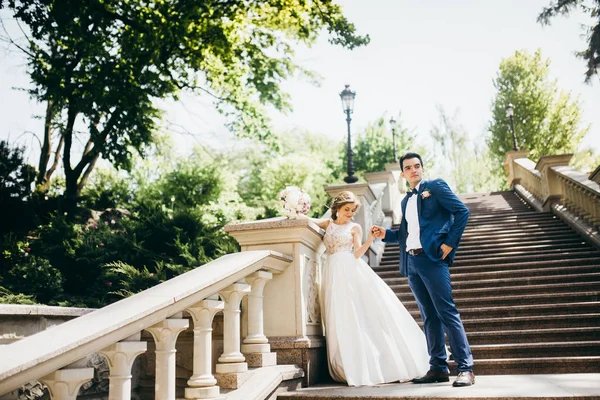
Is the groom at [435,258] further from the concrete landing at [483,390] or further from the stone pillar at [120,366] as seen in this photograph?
the stone pillar at [120,366]

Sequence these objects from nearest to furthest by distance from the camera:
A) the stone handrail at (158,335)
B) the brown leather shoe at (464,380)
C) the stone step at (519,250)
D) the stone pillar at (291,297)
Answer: the stone handrail at (158,335)
the brown leather shoe at (464,380)
the stone pillar at (291,297)
the stone step at (519,250)

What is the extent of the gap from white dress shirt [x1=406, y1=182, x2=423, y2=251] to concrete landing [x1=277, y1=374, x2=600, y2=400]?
3.97 feet

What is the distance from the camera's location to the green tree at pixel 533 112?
98.1 feet

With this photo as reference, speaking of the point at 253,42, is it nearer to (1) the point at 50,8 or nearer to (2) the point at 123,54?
(2) the point at 123,54

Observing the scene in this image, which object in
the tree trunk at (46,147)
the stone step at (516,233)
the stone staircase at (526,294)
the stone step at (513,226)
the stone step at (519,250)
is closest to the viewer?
the stone staircase at (526,294)

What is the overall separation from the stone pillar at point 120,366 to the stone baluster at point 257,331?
4.89ft

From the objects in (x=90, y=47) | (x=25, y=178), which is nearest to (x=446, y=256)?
(x=90, y=47)

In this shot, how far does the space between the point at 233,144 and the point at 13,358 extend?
4160cm

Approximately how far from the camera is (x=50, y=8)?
11.8 m

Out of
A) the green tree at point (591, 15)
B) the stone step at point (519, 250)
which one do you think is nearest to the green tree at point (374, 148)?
the green tree at point (591, 15)

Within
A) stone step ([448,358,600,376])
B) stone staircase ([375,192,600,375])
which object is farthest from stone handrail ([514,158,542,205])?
stone step ([448,358,600,376])

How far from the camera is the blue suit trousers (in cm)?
418

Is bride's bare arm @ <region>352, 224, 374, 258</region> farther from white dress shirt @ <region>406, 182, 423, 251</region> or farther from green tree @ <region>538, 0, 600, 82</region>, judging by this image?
green tree @ <region>538, 0, 600, 82</region>

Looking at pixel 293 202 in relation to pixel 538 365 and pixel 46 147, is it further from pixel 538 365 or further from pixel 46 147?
pixel 46 147
